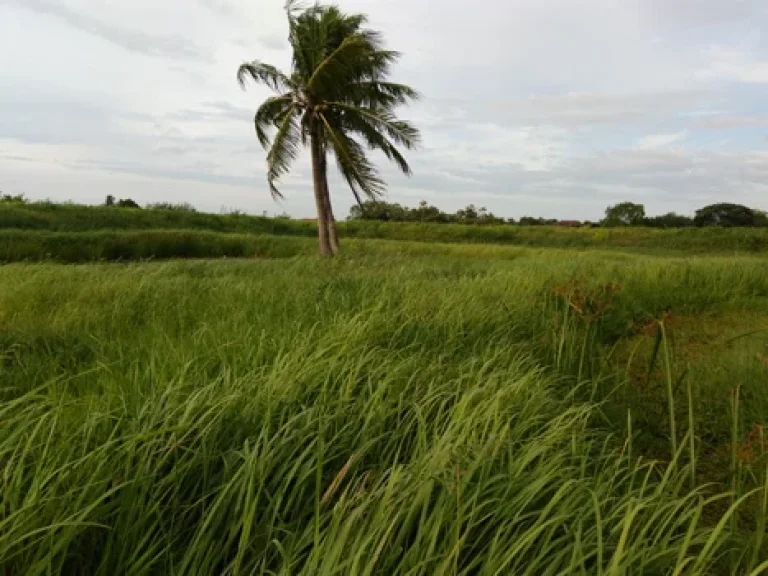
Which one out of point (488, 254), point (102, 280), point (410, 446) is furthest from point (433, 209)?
point (410, 446)

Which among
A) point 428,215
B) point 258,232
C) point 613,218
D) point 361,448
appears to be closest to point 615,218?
point 613,218

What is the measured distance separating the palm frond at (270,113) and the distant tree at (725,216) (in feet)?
85.8

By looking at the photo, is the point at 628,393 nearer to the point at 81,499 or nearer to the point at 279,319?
the point at 279,319

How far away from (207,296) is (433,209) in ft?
96.4

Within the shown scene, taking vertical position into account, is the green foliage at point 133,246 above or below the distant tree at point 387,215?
below

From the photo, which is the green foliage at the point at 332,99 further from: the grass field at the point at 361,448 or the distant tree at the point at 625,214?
the distant tree at the point at 625,214

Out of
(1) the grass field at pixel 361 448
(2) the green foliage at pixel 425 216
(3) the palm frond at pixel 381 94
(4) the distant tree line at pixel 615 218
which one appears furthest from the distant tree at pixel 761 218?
(1) the grass field at pixel 361 448

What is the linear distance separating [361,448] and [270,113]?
41.5 feet

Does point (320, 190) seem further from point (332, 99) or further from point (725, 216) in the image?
point (725, 216)

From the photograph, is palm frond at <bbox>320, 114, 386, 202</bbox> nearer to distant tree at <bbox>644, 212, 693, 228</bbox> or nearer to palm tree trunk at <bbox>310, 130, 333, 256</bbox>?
palm tree trunk at <bbox>310, 130, 333, 256</bbox>

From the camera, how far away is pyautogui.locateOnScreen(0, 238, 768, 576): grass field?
1.15 m

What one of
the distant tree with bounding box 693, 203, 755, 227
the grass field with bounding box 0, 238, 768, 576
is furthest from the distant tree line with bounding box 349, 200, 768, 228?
the grass field with bounding box 0, 238, 768, 576

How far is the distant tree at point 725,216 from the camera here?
29047 millimetres

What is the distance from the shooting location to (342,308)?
3.74 meters
